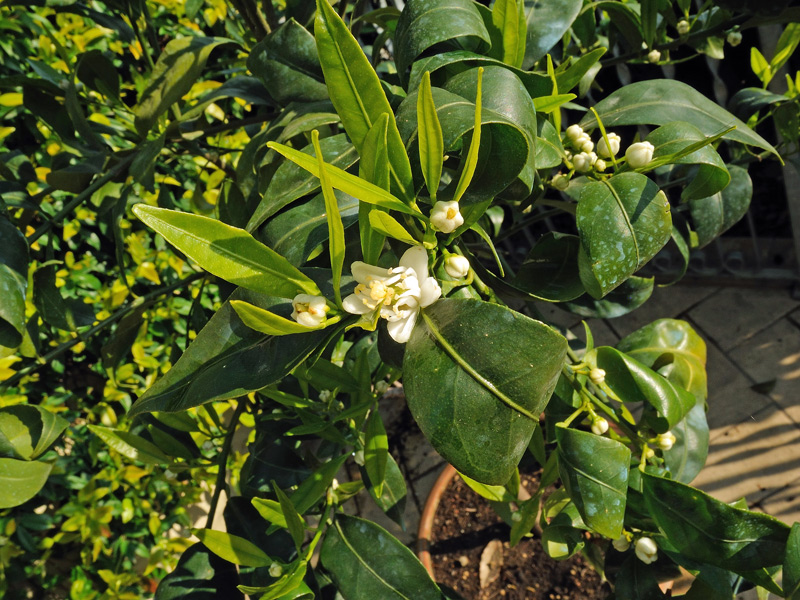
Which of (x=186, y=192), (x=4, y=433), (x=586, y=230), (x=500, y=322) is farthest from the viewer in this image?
(x=186, y=192)

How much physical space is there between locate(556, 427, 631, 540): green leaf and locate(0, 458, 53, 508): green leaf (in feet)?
2.34

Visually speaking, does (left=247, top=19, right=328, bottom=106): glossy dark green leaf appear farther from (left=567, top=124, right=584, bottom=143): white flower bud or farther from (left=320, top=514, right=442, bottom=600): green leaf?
(left=320, top=514, right=442, bottom=600): green leaf

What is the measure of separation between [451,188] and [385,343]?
0.21 m

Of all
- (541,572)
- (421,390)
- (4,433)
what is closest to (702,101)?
(421,390)

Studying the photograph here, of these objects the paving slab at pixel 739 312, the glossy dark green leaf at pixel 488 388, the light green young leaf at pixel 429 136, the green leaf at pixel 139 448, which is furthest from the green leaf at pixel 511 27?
the paving slab at pixel 739 312

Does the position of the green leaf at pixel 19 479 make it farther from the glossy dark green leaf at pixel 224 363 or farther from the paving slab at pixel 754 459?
the paving slab at pixel 754 459

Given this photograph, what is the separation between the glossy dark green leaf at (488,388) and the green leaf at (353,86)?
5.5 inches

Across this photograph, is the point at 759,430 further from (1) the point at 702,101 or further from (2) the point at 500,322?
(2) the point at 500,322

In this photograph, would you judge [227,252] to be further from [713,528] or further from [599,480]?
[713,528]

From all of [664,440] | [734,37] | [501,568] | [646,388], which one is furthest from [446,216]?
[501,568]

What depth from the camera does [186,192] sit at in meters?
1.96

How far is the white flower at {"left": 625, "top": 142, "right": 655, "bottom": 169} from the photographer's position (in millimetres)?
682

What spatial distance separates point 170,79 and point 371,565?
2.61ft

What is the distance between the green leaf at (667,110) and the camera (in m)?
0.77
